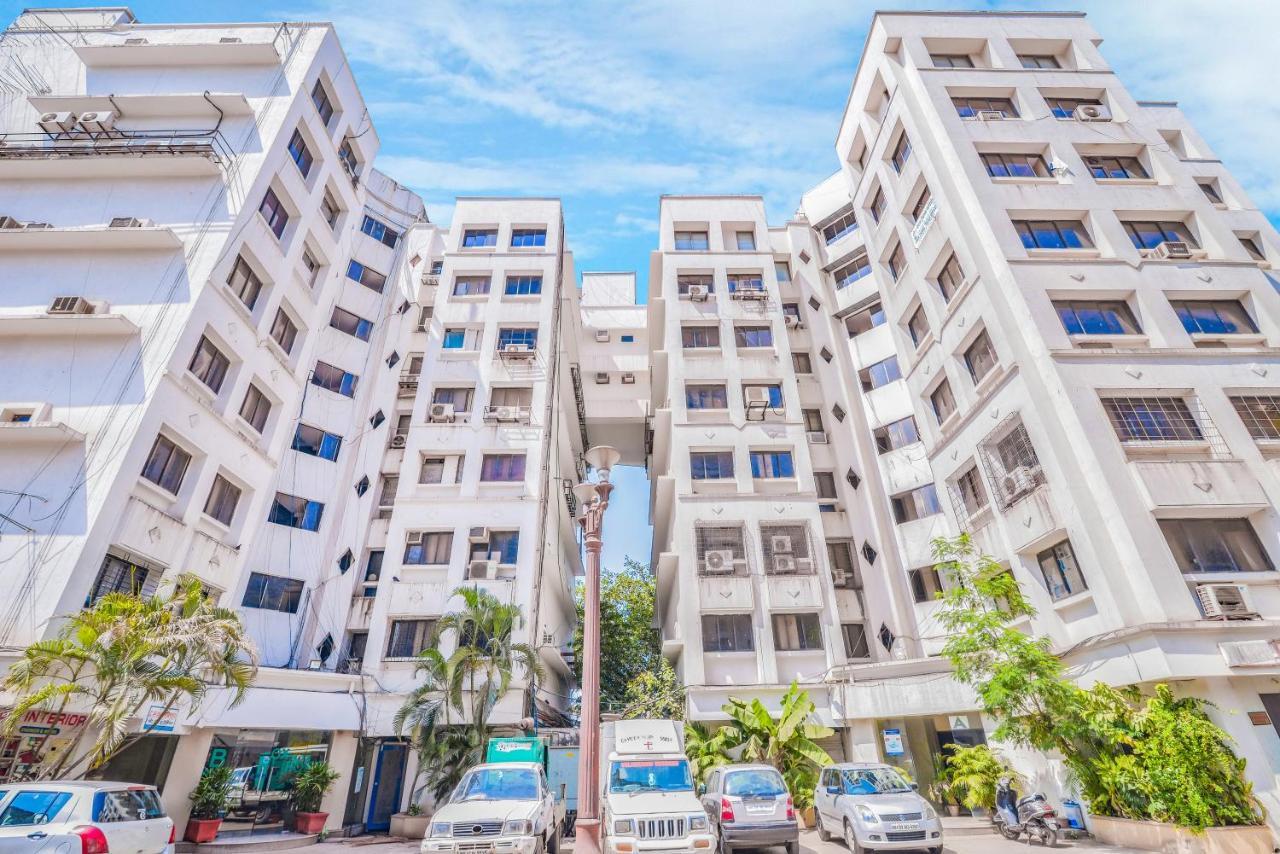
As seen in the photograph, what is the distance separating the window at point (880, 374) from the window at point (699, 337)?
703 centimetres

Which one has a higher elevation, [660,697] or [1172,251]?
[1172,251]

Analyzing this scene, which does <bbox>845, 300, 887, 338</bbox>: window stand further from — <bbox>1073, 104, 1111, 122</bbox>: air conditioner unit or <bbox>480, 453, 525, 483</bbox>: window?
<bbox>480, 453, 525, 483</bbox>: window

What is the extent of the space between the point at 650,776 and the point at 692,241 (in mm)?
26418

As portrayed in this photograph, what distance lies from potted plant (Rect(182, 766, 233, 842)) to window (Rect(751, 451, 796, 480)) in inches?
783

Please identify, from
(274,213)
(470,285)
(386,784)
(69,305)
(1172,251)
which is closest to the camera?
(69,305)

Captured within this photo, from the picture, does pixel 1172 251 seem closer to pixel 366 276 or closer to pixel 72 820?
pixel 72 820

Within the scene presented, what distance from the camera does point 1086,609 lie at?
14906 mm

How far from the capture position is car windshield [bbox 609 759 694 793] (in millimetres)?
11648

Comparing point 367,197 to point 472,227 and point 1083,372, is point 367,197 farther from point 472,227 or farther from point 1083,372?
A: point 1083,372

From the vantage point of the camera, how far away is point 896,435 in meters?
25.9

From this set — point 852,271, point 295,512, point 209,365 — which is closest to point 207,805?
point 295,512

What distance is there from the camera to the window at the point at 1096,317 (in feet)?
58.1

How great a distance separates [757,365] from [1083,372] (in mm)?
13340

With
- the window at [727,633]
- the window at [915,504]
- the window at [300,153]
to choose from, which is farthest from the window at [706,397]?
the window at [300,153]
